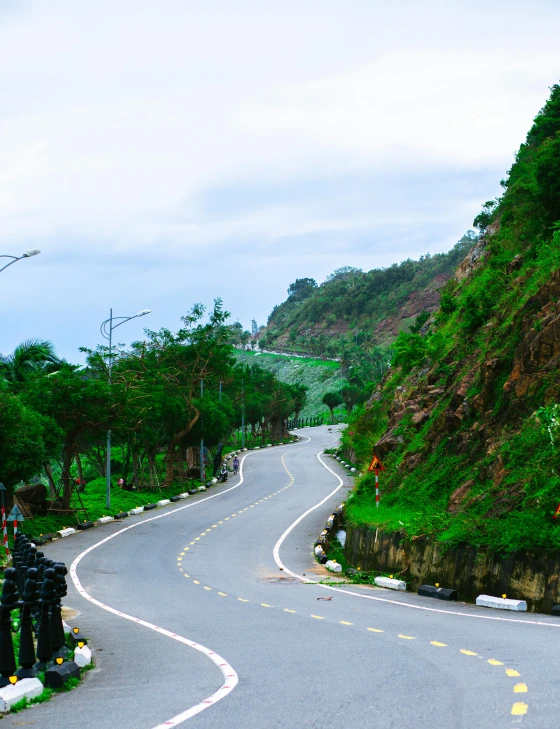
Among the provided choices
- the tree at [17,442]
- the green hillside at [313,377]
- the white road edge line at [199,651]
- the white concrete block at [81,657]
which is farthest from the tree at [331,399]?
the white concrete block at [81,657]

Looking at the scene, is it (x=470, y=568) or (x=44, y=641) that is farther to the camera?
(x=470, y=568)

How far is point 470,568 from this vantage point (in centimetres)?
1689

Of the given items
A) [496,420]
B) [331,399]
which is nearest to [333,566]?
[496,420]

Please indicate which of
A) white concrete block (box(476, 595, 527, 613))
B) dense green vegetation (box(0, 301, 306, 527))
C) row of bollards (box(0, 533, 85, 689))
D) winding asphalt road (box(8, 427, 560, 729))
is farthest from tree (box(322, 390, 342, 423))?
row of bollards (box(0, 533, 85, 689))

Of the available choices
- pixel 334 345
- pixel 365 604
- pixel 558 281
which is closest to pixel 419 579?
pixel 365 604

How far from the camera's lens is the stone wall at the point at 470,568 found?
15.0m

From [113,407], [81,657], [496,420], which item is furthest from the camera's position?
[113,407]

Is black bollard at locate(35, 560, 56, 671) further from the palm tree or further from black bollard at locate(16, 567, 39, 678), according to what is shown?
the palm tree

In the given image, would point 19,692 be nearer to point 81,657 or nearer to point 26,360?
point 81,657

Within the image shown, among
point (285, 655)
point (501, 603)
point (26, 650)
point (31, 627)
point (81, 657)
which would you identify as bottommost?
point (501, 603)

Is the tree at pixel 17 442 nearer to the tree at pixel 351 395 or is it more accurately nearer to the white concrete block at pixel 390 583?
the white concrete block at pixel 390 583

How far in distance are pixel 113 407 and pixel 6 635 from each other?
28.1m

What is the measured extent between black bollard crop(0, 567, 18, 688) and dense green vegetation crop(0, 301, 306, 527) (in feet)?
57.1

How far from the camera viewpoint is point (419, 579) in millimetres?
18781
